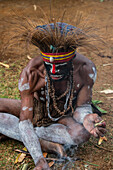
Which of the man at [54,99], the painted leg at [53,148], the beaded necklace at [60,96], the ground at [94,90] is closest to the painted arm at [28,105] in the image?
the man at [54,99]

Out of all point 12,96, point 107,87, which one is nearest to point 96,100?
point 107,87

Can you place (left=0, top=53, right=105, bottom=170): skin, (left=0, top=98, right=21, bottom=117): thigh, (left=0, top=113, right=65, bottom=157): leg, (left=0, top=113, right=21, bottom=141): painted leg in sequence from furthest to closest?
(left=0, top=98, right=21, bottom=117): thigh < (left=0, top=113, right=21, bottom=141): painted leg < (left=0, top=113, right=65, bottom=157): leg < (left=0, top=53, right=105, bottom=170): skin

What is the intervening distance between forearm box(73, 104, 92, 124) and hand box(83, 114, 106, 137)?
114 mm

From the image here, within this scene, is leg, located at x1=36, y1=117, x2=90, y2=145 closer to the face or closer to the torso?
the torso

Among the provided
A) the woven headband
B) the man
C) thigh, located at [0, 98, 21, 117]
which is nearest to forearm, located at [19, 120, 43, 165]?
the man

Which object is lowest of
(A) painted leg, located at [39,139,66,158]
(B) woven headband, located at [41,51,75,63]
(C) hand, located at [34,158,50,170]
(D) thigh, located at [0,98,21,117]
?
(A) painted leg, located at [39,139,66,158]

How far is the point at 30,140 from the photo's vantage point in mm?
2510

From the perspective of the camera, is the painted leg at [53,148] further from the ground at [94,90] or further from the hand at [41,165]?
the hand at [41,165]

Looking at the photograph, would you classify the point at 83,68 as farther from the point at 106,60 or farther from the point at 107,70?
the point at 106,60

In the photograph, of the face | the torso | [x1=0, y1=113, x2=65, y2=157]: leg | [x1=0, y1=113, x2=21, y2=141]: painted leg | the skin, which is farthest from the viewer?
[x1=0, y1=113, x2=21, y2=141]: painted leg

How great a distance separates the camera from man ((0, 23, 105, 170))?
2.35 m

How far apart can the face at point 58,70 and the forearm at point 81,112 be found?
1.52 feet

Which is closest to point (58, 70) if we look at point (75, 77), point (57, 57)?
point (57, 57)

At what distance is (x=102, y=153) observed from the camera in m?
2.81
